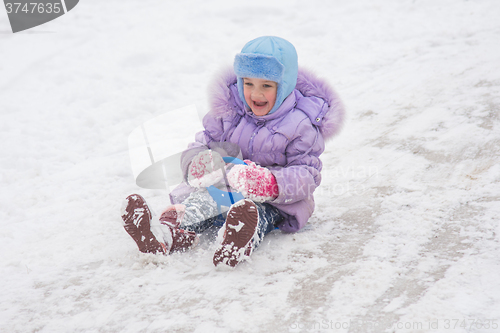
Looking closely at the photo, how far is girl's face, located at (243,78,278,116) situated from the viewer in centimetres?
246

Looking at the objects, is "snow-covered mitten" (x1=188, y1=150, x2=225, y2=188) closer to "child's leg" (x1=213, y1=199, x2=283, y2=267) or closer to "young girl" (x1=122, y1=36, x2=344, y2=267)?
"young girl" (x1=122, y1=36, x2=344, y2=267)

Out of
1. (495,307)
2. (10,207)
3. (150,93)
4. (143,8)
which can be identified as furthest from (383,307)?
(143,8)

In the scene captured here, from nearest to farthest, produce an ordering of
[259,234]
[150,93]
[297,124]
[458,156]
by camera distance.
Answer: [259,234] → [297,124] → [458,156] → [150,93]

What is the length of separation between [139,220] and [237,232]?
53 cm

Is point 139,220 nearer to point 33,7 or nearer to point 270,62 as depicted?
point 270,62

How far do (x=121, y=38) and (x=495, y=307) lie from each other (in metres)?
6.41

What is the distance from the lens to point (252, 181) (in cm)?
222

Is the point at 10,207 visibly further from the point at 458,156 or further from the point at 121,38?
the point at 121,38

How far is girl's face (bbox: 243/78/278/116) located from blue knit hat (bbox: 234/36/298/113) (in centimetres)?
4

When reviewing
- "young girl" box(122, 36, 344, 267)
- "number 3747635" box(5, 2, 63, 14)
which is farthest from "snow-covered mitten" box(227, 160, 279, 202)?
"number 3747635" box(5, 2, 63, 14)

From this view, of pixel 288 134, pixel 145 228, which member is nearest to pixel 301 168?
pixel 288 134

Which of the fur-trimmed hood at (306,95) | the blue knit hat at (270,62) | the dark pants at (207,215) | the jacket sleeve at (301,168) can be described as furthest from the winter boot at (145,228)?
the blue knit hat at (270,62)

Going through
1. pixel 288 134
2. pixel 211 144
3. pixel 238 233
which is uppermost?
pixel 288 134

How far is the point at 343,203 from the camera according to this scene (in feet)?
9.74
